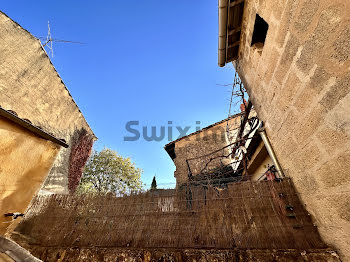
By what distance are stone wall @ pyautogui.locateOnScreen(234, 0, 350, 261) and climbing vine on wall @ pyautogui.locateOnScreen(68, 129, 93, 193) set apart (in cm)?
1082

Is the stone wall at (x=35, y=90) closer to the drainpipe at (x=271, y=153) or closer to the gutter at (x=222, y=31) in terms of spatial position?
the gutter at (x=222, y=31)

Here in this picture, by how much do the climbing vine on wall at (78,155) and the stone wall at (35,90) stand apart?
1.21ft

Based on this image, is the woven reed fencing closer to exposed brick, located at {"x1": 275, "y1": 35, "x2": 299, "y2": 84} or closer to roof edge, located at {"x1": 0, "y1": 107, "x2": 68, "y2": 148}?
roof edge, located at {"x1": 0, "y1": 107, "x2": 68, "y2": 148}

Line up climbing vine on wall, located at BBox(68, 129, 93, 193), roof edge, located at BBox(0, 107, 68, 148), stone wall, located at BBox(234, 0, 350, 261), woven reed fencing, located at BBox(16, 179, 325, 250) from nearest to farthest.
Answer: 1. stone wall, located at BBox(234, 0, 350, 261)
2. roof edge, located at BBox(0, 107, 68, 148)
3. woven reed fencing, located at BBox(16, 179, 325, 250)
4. climbing vine on wall, located at BBox(68, 129, 93, 193)

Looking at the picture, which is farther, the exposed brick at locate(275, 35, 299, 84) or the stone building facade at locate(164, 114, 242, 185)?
the stone building facade at locate(164, 114, 242, 185)

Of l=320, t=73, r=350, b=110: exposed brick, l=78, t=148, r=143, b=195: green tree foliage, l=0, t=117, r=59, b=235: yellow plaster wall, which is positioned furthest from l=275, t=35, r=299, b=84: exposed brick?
l=78, t=148, r=143, b=195: green tree foliage

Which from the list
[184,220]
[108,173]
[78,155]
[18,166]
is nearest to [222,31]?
[184,220]

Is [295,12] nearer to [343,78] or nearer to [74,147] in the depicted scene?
[343,78]

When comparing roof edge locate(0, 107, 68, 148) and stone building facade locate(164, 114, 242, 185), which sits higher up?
stone building facade locate(164, 114, 242, 185)

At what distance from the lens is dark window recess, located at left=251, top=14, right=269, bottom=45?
A: 3.99 metres

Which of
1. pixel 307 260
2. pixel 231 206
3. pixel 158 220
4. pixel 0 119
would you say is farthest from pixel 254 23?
pixel 0 119

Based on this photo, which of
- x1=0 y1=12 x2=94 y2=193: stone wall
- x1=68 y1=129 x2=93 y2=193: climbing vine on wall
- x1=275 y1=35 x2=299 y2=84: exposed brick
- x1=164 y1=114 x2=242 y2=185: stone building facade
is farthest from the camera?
x1=164 y1=114 x2=242 y2=185: stone building facade

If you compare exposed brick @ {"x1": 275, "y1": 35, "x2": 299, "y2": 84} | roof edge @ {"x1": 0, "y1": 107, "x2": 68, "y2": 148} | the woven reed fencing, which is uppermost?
exposed brick @ {"x1": 275, "y1": 35, "x2": 299, "y2": 84}

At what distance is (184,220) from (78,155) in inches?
376
